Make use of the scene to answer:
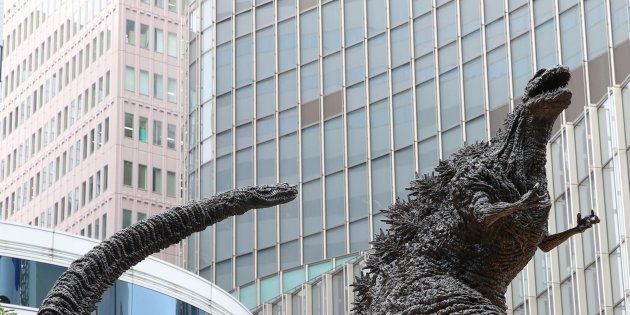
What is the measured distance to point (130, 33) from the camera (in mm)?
88562

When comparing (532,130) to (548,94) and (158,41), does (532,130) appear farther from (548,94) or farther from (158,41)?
(158,41)

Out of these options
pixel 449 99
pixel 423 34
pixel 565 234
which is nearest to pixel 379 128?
pixel 449 99

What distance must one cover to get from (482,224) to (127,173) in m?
→ 80.0

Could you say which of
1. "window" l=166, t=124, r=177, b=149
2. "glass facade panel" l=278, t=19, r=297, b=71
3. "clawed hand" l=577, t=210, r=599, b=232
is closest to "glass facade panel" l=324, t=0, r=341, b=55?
"glass facade panel" l=278, t=19, r=297, b=71

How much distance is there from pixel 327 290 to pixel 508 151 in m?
45.4

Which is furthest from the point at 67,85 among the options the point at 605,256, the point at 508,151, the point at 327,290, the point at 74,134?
the point at 508,151

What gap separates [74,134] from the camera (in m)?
89.9

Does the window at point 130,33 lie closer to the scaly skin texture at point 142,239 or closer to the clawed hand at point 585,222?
the scaly skin texture at point 142,239

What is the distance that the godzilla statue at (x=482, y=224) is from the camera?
7.75 meters

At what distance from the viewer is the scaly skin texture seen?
25.2 ft

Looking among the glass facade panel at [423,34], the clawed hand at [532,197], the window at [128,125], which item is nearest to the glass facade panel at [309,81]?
the glass facade panel at [423,34]

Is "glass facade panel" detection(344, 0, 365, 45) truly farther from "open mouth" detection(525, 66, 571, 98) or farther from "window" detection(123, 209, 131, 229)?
"open mouth" detection(525, 66, 571, 98)

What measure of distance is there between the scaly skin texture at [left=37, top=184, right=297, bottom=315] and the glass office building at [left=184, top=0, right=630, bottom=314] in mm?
34228

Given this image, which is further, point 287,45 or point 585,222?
point 287,45
